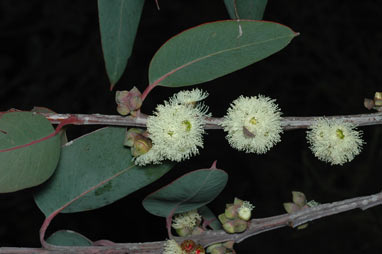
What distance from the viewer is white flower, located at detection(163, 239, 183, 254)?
1.35 meters

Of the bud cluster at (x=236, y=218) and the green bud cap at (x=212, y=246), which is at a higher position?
the bud cluster at (x=236, y=218)

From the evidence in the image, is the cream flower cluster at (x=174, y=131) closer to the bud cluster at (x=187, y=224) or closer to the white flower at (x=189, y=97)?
the white flower at (x=189, y=97)

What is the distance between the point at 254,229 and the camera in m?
1.43

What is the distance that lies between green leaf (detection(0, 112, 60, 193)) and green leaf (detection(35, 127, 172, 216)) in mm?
133

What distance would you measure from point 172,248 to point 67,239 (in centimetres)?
36

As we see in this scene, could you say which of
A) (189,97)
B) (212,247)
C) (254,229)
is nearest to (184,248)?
(212,247)

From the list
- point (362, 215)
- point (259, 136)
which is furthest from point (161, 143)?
point (362, 215)

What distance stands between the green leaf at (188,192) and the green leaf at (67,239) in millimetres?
235

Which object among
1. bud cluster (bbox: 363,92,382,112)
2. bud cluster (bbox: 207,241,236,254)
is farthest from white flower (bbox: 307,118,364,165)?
bud cluster (bbox: 207,241,236,254)

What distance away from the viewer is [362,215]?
2.76 m

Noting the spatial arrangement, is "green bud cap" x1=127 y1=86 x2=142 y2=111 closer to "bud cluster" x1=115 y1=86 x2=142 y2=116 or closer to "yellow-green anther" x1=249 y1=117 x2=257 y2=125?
"bud cluster" x1=115 y1=86 x2=142 y2=116

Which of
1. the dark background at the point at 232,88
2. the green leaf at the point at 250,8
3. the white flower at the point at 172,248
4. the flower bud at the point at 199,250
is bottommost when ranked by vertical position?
the dark background at the point at 232,88

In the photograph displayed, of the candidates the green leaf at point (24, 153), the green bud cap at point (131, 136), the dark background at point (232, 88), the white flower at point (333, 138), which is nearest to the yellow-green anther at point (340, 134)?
the white flower at point (333, 138)

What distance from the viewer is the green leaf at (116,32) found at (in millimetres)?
1296
